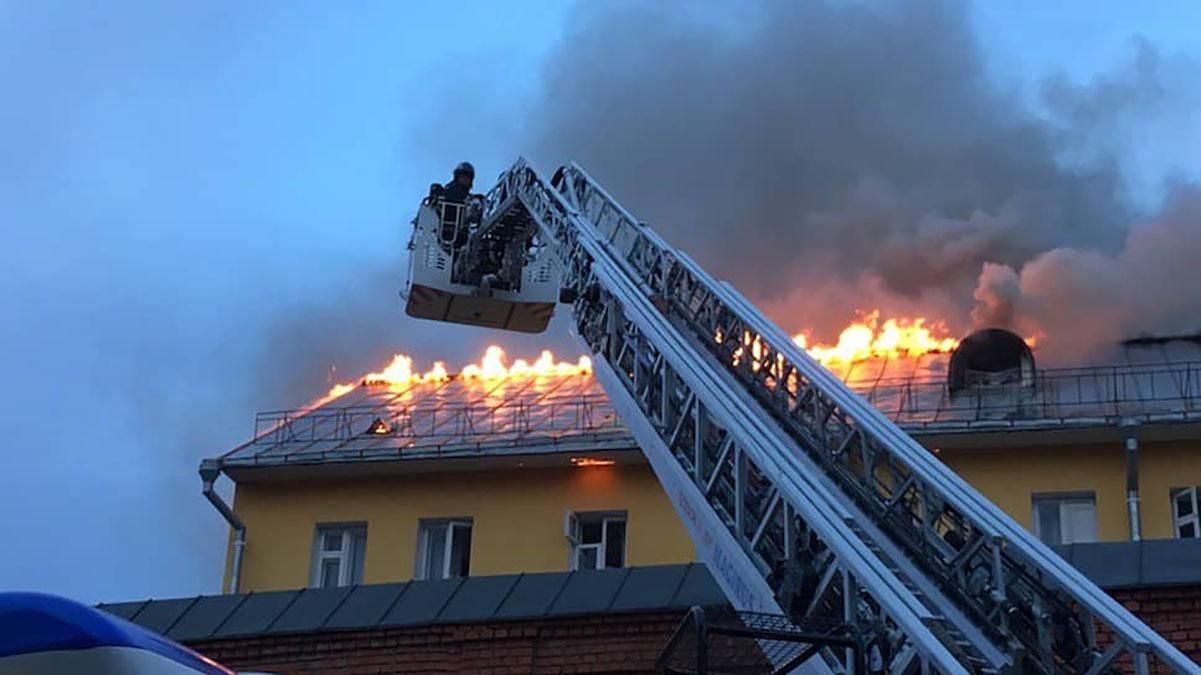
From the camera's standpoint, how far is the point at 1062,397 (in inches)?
734

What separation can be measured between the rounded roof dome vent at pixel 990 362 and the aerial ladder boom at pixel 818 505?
723cm

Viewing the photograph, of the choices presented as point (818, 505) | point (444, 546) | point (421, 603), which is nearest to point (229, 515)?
point (444, 546)

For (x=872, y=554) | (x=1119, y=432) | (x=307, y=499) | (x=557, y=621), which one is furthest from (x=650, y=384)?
(x=307, y=499)

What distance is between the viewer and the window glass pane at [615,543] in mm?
18906

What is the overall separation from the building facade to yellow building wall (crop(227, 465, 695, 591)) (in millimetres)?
20

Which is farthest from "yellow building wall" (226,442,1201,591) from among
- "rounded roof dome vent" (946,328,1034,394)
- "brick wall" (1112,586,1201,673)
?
"brick wall" (1112,586,1201,673)

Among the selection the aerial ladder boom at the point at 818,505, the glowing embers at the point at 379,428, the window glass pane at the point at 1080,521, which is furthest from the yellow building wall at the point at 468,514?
the aerial ladder boom at the point at 818,505

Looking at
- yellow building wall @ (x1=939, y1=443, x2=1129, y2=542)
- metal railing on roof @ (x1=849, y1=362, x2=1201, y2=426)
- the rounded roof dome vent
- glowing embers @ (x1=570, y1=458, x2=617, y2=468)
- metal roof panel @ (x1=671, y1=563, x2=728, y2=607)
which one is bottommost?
metal roof panel @ (x1=671, y1=563, x2=728, y2=607)

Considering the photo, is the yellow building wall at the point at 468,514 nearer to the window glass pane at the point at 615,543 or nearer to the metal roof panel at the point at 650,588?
the window glass pane at the point at 615,543

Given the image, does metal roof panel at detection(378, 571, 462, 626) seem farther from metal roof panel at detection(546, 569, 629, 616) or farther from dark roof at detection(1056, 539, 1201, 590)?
dark roof at detection(1056, 539, 1201, 590)

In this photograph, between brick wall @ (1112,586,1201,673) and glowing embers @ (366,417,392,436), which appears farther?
glowing embers @ (366,417,392,436)

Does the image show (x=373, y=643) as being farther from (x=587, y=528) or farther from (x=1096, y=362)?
(x=1096, y=362)

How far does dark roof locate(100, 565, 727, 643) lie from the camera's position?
12.1 meters

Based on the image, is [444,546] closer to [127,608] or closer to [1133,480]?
[127,608]
